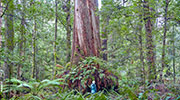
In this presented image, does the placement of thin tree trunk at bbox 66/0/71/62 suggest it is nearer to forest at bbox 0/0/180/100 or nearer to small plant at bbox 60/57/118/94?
forest at bbox 0/0/180/100

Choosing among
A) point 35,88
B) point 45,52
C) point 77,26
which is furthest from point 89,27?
point 45,52

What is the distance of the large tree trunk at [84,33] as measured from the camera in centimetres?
653

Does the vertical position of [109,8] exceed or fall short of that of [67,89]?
it exceeds it

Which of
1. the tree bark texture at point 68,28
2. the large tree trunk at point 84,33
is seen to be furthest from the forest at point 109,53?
the tree bark texture at point 68,28

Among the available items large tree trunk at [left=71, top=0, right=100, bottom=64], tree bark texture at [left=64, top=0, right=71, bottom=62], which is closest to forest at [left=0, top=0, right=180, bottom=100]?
large tree trunk at [left=71, top=0, right=100, bottom=64]

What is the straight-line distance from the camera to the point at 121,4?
4656mm

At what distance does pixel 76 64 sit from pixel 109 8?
291 cm

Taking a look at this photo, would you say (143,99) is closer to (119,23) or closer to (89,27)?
(119,23)

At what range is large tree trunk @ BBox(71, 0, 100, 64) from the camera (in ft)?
21.4

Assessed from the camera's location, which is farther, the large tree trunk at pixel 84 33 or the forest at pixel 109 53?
the large tree trunk at pixel 84 33

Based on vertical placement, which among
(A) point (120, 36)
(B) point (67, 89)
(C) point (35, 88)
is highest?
(A) point (120, 36)

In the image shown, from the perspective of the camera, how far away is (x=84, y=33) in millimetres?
6676

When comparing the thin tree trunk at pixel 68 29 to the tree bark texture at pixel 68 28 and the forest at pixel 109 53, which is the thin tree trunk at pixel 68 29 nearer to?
the tree bark texture at pixel 68 28

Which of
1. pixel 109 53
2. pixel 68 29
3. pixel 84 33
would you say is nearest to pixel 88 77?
pixel 109 53
